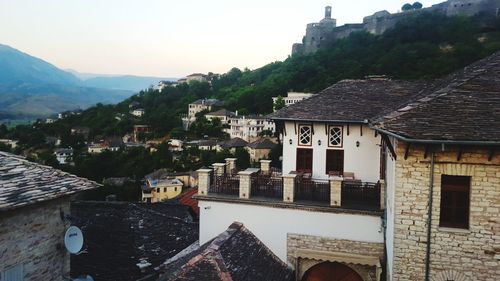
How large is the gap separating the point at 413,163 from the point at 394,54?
82581 millimetres

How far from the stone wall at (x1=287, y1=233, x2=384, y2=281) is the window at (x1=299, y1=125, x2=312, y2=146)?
155 inches

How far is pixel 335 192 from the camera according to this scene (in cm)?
1245

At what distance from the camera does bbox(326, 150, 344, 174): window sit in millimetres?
15148

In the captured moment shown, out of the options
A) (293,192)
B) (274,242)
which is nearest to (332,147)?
(293,192)

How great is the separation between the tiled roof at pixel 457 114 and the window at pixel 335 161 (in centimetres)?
593

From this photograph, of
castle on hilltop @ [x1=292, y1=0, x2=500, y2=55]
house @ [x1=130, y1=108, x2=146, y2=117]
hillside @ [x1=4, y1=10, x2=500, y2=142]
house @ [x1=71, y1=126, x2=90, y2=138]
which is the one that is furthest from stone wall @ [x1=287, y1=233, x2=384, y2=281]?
house @ [x1=130, y1=108, x2=146, y2=117]

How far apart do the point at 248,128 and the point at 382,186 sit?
9355cm

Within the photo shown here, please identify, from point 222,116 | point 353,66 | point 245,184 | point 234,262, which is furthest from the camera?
point 222,116

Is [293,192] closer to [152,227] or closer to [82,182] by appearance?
[82,182]

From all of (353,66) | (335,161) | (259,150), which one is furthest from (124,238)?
(353,66)

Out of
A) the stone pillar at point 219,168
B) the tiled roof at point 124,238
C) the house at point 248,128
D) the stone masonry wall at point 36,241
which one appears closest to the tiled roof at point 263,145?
the house at point 248,128

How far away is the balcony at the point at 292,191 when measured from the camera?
12.5 meters

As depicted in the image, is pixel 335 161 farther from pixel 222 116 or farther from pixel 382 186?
pixel 222 116

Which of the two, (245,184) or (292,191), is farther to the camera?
(245,184)
